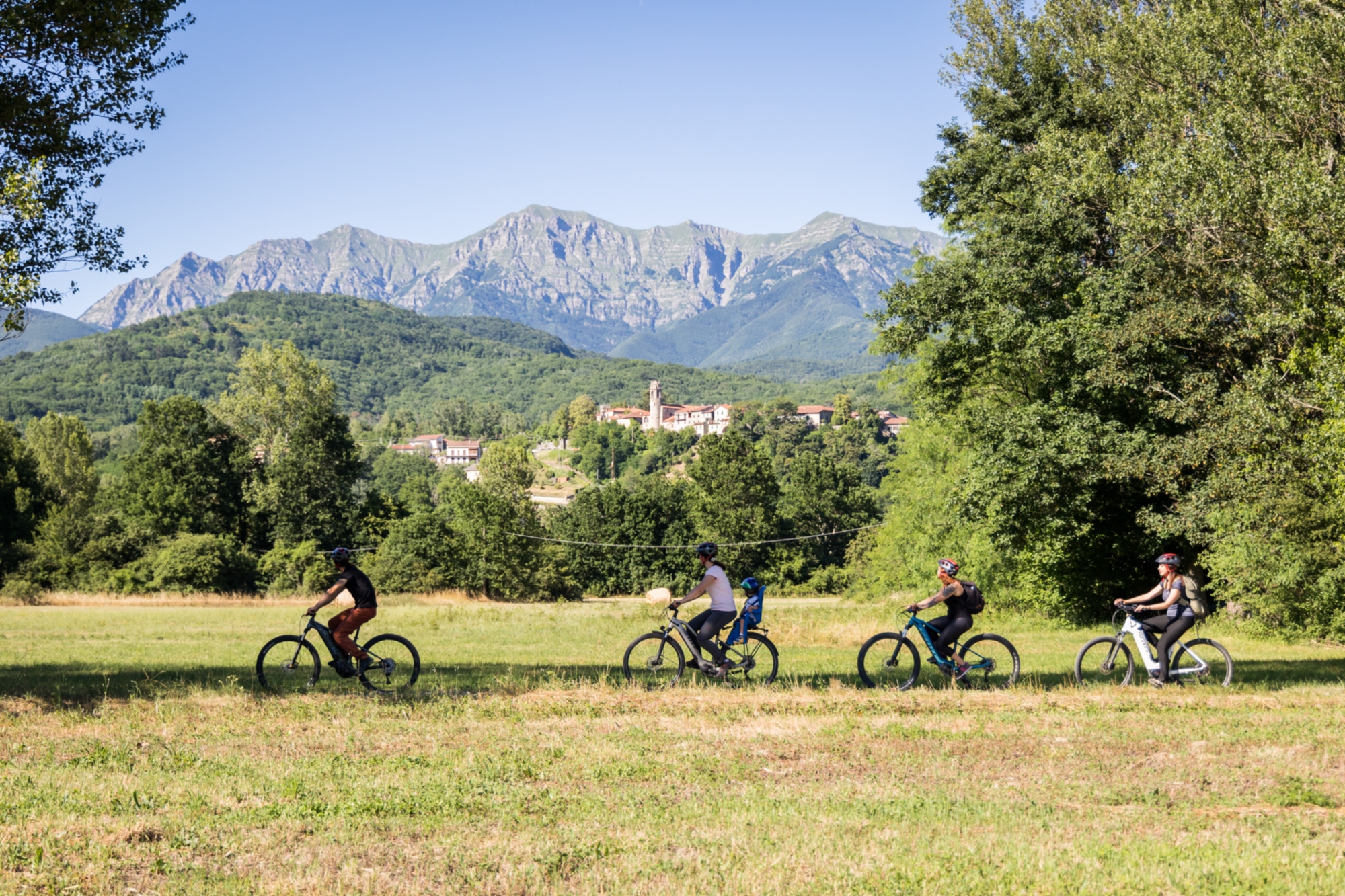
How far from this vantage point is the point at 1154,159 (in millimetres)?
23312

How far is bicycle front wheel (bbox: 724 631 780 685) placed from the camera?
13.9 meters

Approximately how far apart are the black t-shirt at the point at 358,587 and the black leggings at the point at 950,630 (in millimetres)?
7577

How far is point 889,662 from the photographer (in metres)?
13.8

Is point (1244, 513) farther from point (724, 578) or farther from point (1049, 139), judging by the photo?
point (724, 578)

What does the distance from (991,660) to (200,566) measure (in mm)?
51944

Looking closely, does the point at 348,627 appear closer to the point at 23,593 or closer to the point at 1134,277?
the point at 1134,277

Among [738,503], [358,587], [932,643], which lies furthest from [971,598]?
[738,503]

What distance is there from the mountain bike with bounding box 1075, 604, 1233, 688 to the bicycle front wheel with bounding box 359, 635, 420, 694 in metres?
9.26

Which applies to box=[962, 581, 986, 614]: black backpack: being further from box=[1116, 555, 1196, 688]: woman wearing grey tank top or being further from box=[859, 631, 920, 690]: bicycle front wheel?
box=[1116, 555, 1196, 688]: woman wearing grey tank top

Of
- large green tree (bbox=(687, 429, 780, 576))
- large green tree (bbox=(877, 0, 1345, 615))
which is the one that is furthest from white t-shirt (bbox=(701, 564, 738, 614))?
large green tree (bbox=(687, 429, 780, 576))

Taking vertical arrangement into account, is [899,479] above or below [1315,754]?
above

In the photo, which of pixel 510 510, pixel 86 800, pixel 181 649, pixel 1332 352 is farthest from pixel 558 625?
pixel 510 510

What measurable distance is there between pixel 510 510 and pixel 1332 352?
189ft

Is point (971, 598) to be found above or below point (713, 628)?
above
